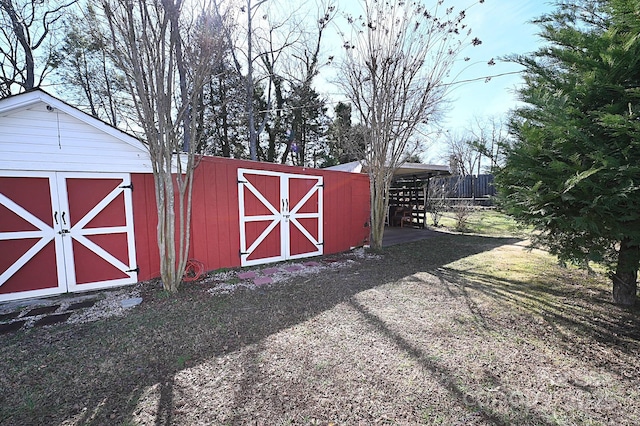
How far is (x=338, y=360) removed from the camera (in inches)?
83.4

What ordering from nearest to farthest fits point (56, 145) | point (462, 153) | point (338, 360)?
point (338, 360), point (56, 145), point (462, 153)

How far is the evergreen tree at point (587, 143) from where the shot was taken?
6.69 feet

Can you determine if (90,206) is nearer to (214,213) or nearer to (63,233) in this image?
(63,233)

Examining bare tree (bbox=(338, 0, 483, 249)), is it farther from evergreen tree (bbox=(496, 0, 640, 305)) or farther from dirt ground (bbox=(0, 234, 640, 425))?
dirt ground (bbox=(0, 234, 640, 425))

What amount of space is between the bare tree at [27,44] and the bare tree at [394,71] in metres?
10.3

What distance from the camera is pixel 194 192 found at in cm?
429

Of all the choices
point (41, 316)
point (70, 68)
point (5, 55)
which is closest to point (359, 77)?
point (41, 316)

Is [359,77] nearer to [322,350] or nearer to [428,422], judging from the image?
[322,350]

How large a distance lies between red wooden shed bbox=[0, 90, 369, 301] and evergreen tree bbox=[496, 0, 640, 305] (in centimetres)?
397

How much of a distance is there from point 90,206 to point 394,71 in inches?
222

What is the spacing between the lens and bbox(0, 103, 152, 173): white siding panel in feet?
10.8

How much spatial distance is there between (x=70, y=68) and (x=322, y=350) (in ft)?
45.5

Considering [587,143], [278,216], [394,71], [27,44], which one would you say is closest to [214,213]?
[278,216]

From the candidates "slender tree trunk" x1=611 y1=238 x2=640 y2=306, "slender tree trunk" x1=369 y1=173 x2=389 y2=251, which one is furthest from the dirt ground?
"slender tree trunk" x1=369 y1=173 x2=389 y2=251
